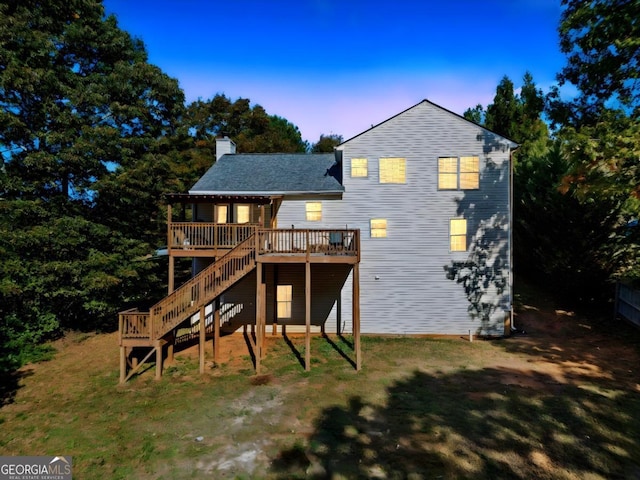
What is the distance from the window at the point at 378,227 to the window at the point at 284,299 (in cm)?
501

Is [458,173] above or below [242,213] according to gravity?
above

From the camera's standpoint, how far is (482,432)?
27.6 ft

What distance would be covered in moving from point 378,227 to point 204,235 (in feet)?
26.8

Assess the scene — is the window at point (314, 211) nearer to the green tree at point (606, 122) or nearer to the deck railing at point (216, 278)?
the deck railing at point (216, 278)

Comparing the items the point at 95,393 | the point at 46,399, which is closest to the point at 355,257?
the point at 95,393

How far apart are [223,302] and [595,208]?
19.4 m

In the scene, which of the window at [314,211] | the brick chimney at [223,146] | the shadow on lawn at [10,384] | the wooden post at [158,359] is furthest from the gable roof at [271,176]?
the shadow on lawn at [10,384]

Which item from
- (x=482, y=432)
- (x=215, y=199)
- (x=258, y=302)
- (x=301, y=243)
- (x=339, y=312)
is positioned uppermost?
(x=215, y=199)

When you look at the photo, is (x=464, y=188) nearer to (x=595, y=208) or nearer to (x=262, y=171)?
(x=595, y=208)

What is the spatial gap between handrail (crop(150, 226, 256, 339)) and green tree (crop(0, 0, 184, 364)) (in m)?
6.54

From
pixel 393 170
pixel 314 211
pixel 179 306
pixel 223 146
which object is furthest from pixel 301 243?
pixel 223 146

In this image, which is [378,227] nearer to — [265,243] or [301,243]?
[301,243]

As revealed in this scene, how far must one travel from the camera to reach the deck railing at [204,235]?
46.5 ft

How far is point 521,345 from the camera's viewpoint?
15.1m
